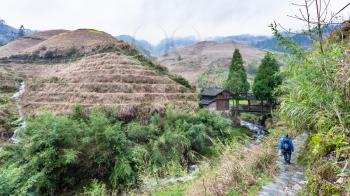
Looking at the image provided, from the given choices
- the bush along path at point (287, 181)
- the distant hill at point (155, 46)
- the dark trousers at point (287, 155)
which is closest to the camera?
the bush along path at point (287, 181)

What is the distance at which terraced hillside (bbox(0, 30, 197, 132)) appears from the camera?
63.7 feet

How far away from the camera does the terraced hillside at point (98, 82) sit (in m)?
19.4

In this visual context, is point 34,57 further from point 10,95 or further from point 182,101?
point 182,101

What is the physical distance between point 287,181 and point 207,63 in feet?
266

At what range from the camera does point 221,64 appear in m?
79.8

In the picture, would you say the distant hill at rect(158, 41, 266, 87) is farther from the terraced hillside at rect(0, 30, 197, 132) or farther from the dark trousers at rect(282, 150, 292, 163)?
the dark trousers at rect(282, 150, 292, 163)

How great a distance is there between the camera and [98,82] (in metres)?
22.2

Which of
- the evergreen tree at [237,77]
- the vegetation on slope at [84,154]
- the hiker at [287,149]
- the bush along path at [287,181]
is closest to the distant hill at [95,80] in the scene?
the vegetation on slope at [84,154]

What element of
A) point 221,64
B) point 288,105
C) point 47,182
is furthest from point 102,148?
point 221,64

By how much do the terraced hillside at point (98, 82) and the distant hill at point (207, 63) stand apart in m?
11.2

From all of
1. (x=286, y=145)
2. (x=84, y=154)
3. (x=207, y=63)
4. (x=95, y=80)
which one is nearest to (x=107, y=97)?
(x=95, y=80)

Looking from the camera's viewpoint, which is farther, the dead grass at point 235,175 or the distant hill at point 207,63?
the distant hill at point 207,63

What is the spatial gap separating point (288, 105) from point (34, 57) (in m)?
36.1

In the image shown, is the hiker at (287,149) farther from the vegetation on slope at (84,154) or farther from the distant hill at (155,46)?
the distant hill at (155,46)
